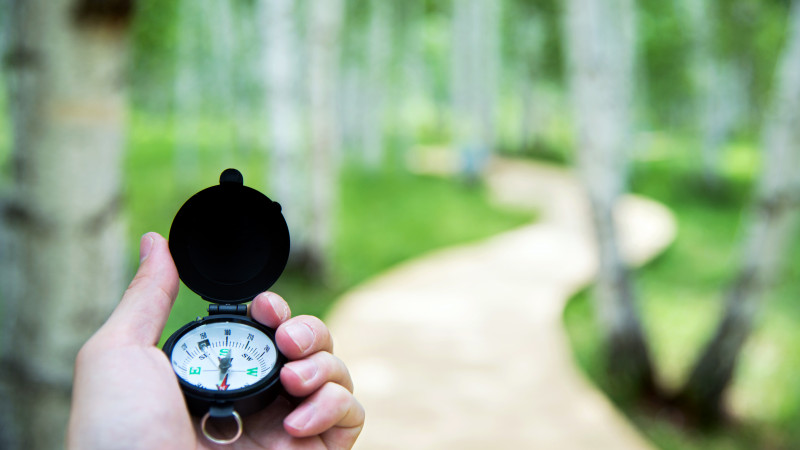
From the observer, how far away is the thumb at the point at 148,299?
154cm

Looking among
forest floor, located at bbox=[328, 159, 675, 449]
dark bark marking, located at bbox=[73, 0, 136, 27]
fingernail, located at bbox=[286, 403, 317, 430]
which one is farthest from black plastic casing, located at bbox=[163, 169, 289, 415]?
forest floor, located at bbox=[328, 159, 675, 449]

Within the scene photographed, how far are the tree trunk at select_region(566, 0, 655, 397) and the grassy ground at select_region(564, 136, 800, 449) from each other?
0.38 metres

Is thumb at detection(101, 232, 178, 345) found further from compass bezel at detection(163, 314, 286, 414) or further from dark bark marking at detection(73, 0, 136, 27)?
dark bark marking at detection(73, 0, 136, 27)

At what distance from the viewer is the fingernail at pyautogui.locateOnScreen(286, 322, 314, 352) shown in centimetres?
157

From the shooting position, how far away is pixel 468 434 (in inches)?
205

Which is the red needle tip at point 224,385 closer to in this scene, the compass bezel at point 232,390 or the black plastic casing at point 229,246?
the compass bezel at point 232,390

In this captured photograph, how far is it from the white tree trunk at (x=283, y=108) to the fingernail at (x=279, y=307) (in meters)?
7.68

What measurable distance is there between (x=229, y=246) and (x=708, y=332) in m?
8.49

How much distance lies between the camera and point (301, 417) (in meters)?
1.52

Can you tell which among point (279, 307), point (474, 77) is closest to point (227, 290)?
point (279, 307)

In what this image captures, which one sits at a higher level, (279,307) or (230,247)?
(230,247)

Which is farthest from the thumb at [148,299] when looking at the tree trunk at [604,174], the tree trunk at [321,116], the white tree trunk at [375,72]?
the white tree trunk at [375,72]

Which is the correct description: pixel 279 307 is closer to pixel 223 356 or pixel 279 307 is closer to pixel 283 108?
pixel 223 356

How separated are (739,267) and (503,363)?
8.26ft
